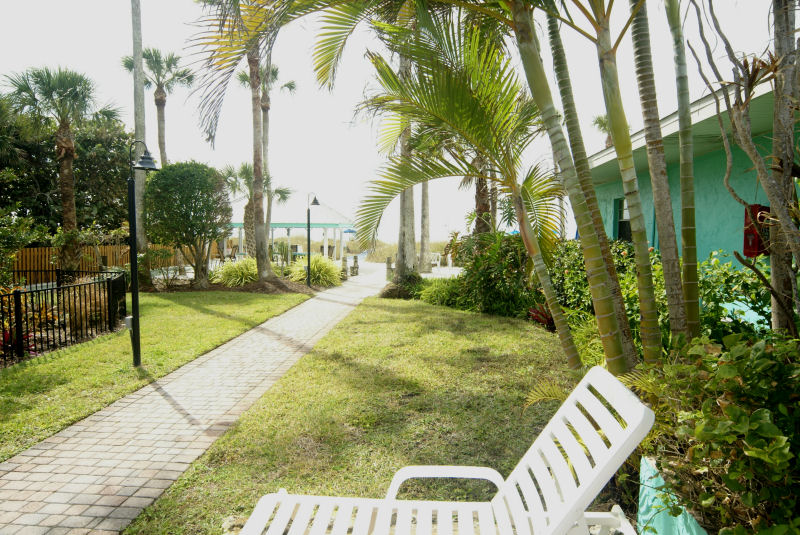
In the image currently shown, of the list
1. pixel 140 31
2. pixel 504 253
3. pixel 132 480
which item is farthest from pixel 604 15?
pixel 140 31

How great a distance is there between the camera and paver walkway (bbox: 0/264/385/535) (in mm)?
2910

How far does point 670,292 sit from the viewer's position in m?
3.07

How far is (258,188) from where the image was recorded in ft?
52.6

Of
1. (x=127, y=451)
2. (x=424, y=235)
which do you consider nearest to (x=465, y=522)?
(x=127, y=451)

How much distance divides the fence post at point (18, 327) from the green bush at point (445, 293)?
26.9 ft

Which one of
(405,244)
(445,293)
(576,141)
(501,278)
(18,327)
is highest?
(576,141)

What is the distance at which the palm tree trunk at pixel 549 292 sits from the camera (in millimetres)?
3535

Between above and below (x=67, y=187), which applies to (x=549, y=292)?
below

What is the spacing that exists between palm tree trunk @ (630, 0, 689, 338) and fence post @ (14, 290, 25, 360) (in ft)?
25.1

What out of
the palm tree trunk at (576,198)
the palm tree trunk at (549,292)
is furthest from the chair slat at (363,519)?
the palm tree trunk at (549,292)

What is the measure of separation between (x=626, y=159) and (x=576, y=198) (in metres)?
0.40

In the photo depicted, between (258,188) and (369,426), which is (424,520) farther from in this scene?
(258,188)

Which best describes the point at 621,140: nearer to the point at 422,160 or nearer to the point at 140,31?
the point at 422,160

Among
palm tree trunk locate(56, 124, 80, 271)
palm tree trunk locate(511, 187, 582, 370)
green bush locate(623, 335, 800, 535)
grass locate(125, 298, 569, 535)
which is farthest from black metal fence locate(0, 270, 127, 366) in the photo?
green bush locate(623, 335, 800, 535)
